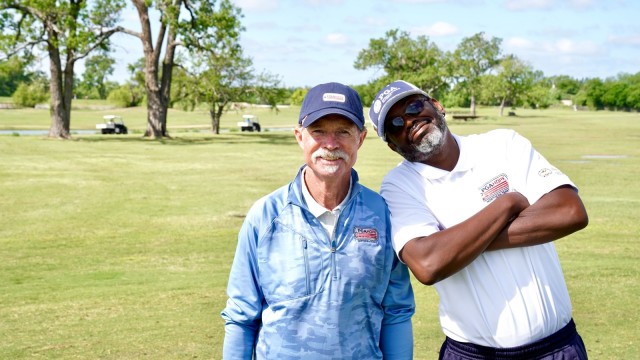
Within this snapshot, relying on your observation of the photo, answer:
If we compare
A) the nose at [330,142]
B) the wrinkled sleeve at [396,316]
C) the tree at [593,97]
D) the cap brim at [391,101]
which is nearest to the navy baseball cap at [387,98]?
the cap brim at [391,101]

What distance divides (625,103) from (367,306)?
523 ft

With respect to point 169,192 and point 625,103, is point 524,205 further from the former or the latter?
point 625,103

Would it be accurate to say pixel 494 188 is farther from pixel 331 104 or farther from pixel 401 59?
pixel 401 59

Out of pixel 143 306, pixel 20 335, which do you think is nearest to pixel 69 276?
pixel 143 306

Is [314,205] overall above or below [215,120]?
above

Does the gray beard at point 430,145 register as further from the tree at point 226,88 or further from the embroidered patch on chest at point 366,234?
the tree at point 226,88

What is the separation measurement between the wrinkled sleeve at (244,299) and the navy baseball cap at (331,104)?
0.48m

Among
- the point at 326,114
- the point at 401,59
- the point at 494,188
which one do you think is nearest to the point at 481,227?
the point at 494,188

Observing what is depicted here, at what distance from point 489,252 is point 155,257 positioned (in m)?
8.62

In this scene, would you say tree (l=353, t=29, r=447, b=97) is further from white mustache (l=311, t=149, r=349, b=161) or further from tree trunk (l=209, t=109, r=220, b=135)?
white mustache (l=311, t=149, r=349, b=161)

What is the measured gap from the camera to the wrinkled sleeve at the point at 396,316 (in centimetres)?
323

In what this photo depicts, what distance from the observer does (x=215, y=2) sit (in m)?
42.4

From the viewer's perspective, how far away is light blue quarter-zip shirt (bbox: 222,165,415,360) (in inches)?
120

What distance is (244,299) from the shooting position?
123 inches
